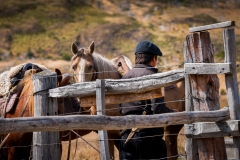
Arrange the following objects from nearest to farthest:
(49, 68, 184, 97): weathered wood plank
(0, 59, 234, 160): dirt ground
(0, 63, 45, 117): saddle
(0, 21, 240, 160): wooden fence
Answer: (0, 21, 240, 160): wooden fence < (49, 68, 184, 97): weathered wood plank < (0, 63, 45, 117): saddle < (0, 59, 234, 160): dirt ground

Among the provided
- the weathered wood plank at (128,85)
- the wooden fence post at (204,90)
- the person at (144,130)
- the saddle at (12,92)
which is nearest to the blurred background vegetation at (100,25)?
the saddle at (12,92)

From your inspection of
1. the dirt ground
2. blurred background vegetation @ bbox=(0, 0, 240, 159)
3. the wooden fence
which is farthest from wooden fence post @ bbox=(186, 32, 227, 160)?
blurred background vegetation @ bbox=(0, 0, 240, 159)

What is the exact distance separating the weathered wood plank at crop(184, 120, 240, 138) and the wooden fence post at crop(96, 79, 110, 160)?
33.5 inches

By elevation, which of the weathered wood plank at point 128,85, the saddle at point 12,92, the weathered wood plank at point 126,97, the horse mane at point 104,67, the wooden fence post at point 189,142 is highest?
the horse mane at point 104,67

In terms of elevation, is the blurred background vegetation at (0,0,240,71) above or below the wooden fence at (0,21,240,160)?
above

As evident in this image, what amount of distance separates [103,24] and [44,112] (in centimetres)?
5793

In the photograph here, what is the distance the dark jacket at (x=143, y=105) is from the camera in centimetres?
521

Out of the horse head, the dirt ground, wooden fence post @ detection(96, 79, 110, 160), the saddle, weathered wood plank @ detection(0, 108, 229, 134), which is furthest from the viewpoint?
the dirt ground

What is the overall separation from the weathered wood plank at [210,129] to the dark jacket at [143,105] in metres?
0.60

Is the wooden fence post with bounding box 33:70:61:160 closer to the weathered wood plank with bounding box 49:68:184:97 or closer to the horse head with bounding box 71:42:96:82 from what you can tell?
the weathered wood plank with bounding box 49:68:184:97

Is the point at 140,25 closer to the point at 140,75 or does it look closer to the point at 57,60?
the point at 57,60

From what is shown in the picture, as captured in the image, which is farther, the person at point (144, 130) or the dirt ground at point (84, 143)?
the dirt ground at point (84, 143)

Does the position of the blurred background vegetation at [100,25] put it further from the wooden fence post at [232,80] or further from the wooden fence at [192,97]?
the wooden fence post at [232,80]

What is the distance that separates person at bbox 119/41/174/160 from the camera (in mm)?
5281
